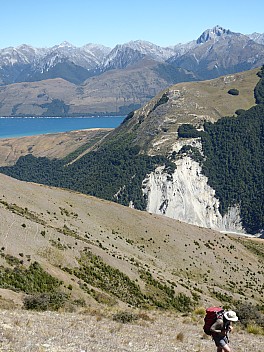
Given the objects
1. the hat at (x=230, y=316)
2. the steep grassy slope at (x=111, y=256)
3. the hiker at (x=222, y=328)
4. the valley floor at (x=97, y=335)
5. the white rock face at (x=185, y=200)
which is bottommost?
the white rock face at (x=185, y=200)

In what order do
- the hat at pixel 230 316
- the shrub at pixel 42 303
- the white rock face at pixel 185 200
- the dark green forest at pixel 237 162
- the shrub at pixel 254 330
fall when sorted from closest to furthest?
1. the hat at pixel 230 316
2. the shrub at pixel 254 330
3. the shrub at pixel 42 303
4. the white rock face at pixel 185 200
5. the dark green forest at pixel 237 162

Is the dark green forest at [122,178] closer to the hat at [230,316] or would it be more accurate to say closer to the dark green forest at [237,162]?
the dark green forest at [237,162]

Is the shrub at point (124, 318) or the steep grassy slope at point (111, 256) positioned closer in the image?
the shrub at point (124, 318)

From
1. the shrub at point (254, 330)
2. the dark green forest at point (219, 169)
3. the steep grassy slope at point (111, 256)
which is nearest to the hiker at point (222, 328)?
the shrub at point (254, 330)

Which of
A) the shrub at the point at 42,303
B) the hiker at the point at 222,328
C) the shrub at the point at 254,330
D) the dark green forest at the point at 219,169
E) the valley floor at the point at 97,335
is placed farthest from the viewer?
the dark green forest at the point at 219,169

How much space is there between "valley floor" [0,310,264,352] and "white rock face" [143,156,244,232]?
14051cm

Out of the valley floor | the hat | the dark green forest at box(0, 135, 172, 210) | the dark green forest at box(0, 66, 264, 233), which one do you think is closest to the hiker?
the hat

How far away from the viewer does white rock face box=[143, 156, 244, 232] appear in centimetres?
16525

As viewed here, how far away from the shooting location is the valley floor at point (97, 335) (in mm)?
16547

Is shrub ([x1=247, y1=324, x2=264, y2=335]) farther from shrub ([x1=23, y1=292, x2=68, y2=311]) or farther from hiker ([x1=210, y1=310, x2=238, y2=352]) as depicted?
hiker ([x1=210, y1=310, x2=238, y2=352])

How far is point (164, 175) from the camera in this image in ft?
558

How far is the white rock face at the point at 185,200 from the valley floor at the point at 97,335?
14051cm

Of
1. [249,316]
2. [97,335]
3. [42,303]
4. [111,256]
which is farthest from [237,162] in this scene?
[97,335]

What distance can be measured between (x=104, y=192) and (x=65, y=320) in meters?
148
